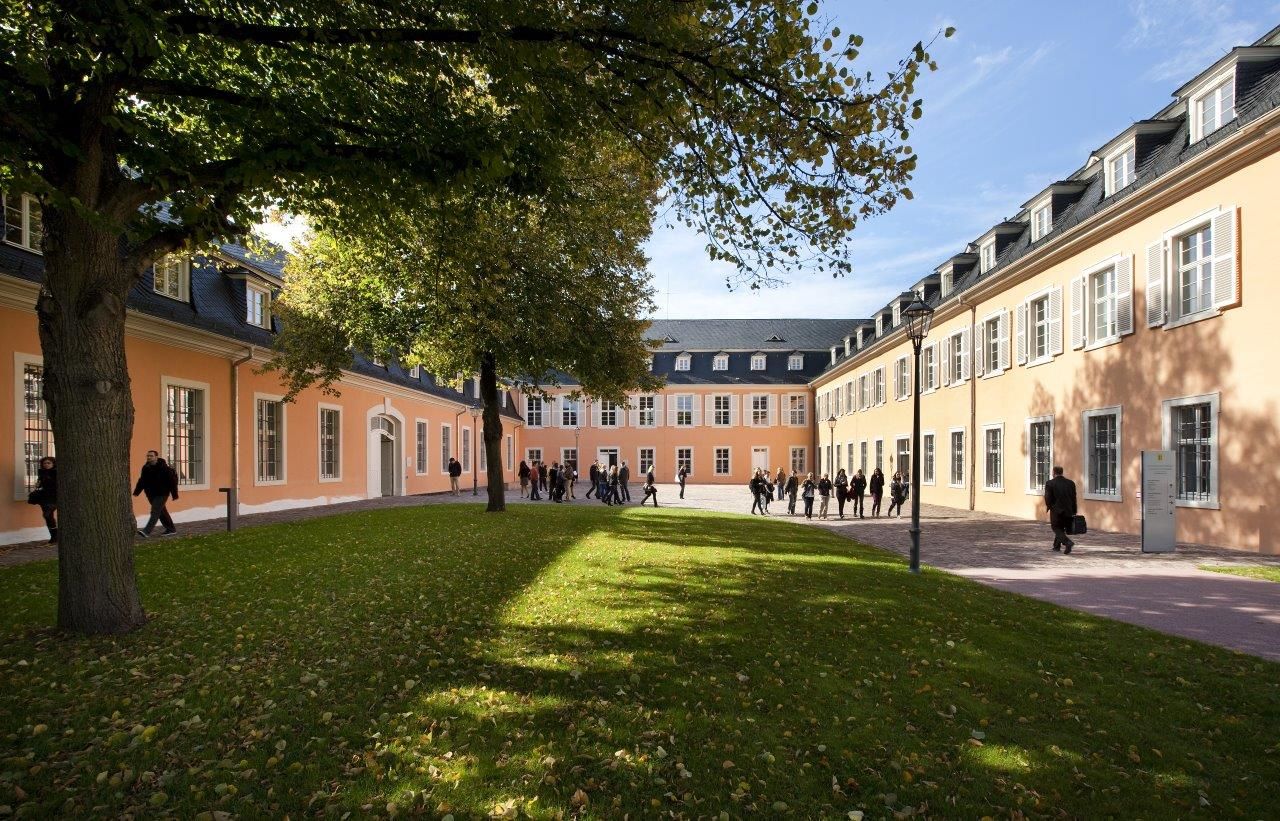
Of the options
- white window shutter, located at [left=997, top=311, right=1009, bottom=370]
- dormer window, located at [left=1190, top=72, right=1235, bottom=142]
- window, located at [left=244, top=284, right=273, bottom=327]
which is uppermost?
dormer window, located at [left=1190, top=72, right=1235, bottom=142]

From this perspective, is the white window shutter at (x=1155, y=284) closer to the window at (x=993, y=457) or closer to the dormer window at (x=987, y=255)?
the window at (x=993, y=457)

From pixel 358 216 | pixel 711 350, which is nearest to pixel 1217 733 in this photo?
pixel 358 216

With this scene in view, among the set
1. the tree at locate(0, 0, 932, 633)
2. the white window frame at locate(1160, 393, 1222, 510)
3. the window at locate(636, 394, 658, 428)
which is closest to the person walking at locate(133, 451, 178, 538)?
the tree at locate(0, 0, 932, 633)

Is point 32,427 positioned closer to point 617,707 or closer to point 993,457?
point 617,707

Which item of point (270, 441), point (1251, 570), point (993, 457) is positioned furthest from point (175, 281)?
point (993, 457)

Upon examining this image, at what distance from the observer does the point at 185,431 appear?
55.1 feet

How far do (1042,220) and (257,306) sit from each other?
22249mm

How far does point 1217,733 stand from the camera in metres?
4.39

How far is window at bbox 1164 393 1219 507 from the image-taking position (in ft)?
44.7

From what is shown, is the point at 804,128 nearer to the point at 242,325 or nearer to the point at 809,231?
the point at 809,231

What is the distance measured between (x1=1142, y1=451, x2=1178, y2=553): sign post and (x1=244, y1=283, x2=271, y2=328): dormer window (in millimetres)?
20315

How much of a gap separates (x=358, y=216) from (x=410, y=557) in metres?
5.07

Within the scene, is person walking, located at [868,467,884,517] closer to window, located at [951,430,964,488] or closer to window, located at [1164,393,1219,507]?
window, located at [951,430,964,488]

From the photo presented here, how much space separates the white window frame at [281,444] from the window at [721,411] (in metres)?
36.3
